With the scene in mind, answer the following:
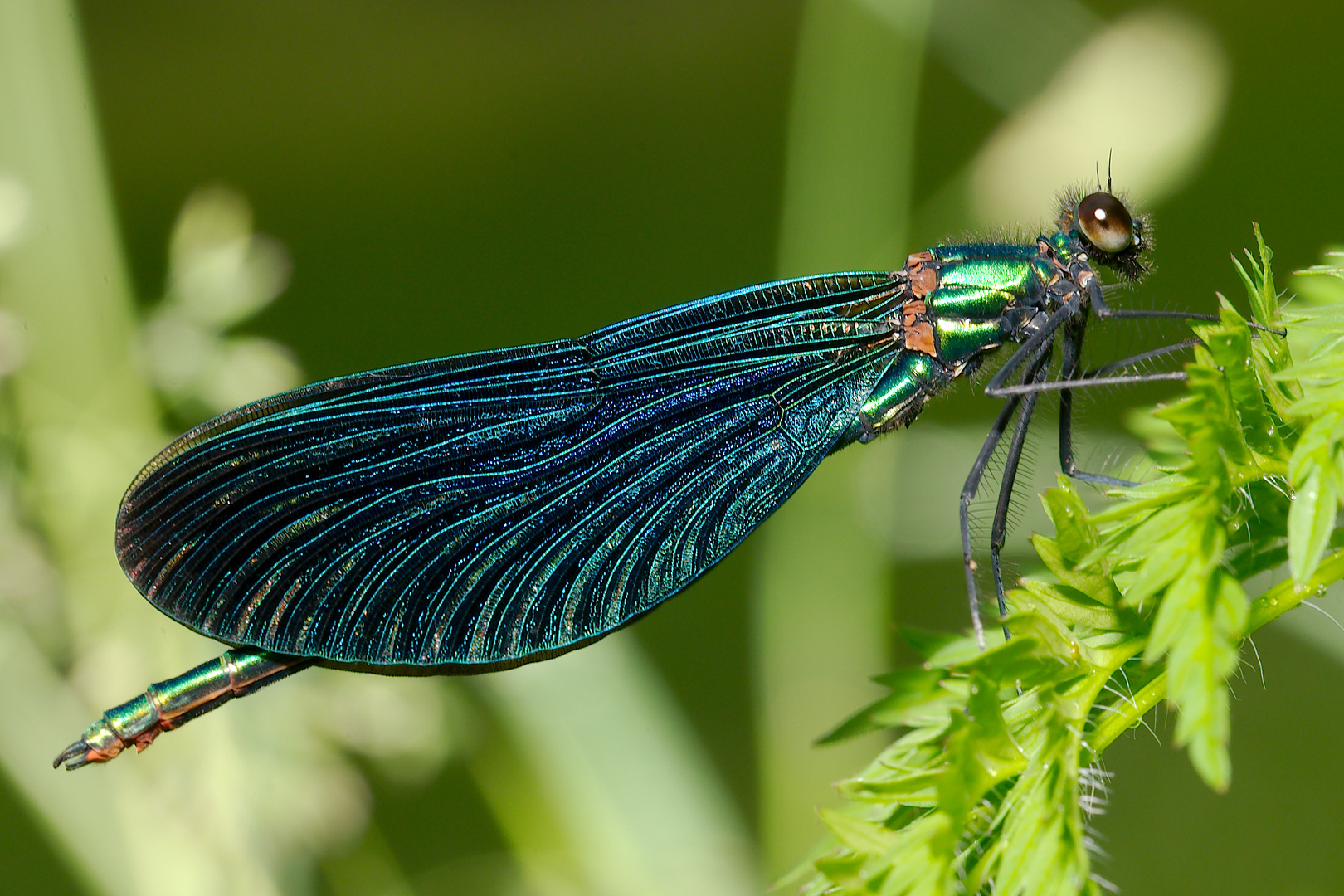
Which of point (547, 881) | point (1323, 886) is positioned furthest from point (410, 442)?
A: point (1323, 886)

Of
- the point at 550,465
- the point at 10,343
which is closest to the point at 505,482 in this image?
the point at 550,465

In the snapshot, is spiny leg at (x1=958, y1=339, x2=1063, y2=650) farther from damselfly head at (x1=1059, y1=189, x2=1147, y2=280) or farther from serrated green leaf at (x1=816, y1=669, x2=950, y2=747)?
serrated green leaf at (x1=816, y1=669, x2=950, y2=747)

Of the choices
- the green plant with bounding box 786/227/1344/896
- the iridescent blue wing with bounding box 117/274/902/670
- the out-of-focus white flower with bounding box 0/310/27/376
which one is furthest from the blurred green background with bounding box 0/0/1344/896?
the green plant with bounding box 786/227/1344/896

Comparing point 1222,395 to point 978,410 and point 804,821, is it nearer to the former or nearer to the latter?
point 804,821

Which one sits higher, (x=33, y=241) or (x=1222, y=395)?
(x=33, y=241)

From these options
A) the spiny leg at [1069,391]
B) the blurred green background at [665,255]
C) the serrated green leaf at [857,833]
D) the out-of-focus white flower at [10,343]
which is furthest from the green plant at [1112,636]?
the out-of-focus white flower at [10,343]

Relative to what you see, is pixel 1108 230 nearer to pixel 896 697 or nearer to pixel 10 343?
pixel 896 697
